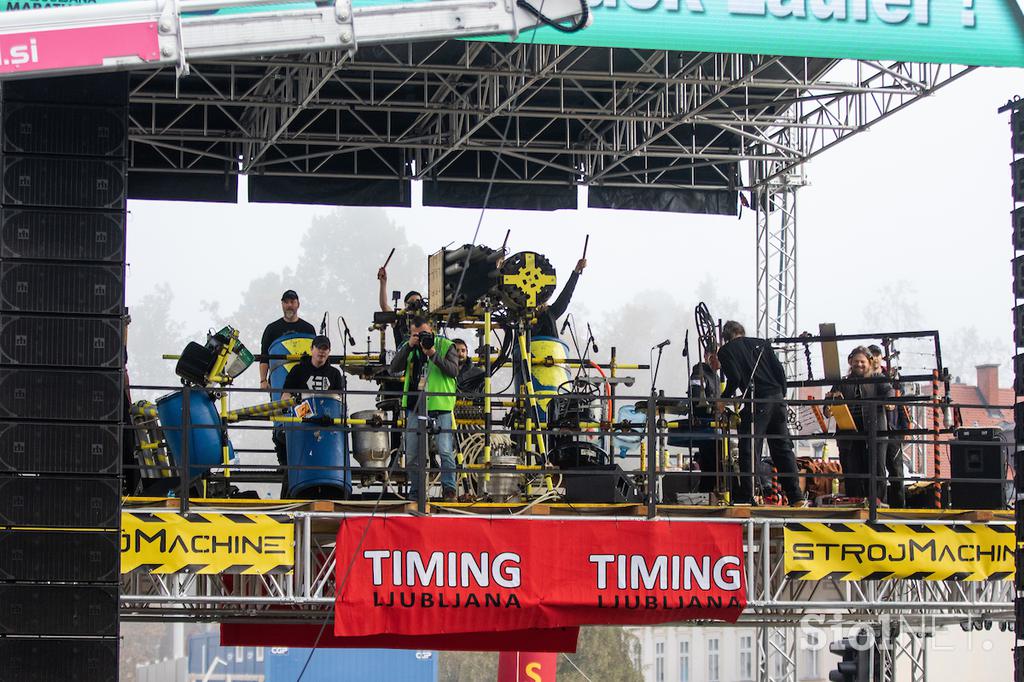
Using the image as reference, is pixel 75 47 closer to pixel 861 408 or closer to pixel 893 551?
pixel 893 551

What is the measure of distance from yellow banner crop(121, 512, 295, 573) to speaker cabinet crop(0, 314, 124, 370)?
8.20ft

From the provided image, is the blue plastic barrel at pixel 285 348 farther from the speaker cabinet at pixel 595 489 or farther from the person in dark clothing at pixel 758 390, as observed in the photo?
the person in dark clothing at pixel 758 390

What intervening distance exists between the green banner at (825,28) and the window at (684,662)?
1851 inches

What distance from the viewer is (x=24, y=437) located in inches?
344

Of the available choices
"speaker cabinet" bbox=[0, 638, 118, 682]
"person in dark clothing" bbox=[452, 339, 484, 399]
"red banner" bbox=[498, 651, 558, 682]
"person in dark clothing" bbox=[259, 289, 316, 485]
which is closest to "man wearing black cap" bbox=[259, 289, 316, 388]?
"person in dark clothing" bbox=[259, 289, 316, 485]

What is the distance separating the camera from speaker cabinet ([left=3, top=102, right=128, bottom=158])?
8812 mm

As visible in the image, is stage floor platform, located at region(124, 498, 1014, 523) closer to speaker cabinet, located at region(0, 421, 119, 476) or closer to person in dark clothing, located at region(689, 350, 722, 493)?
person in dark clothing, located at region(689, 350, 722, 493)

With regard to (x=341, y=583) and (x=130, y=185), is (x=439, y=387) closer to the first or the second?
(x=341, y=583)

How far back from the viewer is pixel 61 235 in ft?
29.0

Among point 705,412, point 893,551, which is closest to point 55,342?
point 893,551

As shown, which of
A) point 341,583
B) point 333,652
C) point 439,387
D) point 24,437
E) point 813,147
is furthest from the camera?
point 333,652

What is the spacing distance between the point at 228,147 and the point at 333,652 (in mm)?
21134

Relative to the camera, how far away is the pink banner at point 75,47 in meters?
7.98

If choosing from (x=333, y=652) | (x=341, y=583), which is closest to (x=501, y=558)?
(x=341, y=583)
